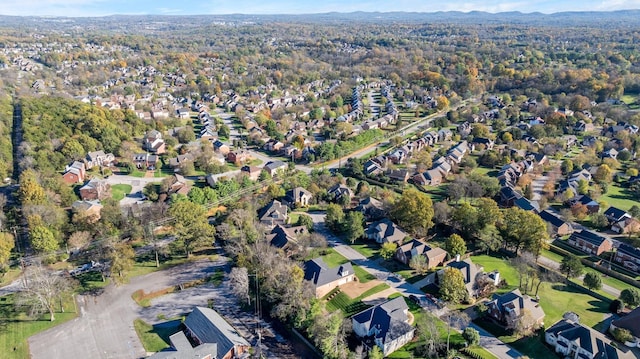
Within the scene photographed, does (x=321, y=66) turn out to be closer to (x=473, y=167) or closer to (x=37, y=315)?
(x=473, y=167)

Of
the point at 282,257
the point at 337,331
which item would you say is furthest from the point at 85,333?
the point at 337,331

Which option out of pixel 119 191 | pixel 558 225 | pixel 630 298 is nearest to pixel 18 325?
pixel 119 191

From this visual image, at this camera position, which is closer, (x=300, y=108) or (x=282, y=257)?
(x=282, y=257)

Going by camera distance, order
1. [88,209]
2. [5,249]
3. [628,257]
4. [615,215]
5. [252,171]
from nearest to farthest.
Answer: [5,249] → [628,257] → [88,209] → [615,215] → [252,171]

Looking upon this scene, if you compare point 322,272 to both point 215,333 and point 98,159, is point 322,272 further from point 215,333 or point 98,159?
point 98,159

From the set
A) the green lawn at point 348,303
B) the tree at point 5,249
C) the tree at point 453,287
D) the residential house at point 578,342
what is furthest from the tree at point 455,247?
the tree at point 5,249

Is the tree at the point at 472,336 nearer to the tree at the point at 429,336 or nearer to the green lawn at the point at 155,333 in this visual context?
the tree at the point at 429,336
